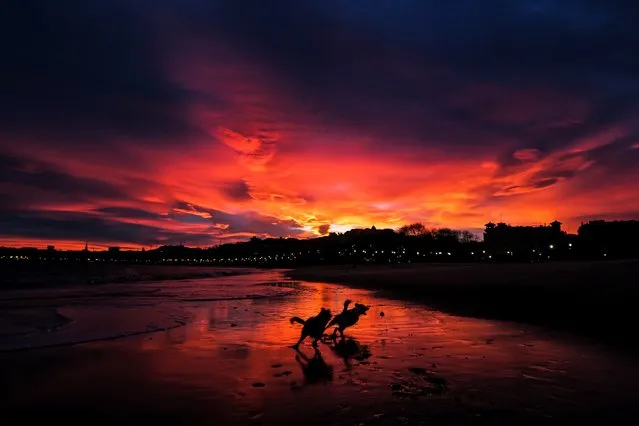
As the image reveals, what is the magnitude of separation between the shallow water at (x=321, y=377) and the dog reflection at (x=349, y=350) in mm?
30

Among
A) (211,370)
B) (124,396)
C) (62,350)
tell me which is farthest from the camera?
(62,350)

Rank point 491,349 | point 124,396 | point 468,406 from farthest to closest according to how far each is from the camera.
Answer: point 491,349
point 124,396
point 468,406

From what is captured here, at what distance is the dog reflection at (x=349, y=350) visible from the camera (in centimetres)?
978

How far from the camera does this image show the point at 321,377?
8297mm

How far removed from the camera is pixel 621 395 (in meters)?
6.93

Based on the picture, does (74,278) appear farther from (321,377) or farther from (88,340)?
(321,377)

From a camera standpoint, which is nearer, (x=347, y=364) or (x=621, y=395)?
(x=621, y=395)

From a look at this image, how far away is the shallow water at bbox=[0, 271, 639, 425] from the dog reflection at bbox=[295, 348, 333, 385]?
36 mm

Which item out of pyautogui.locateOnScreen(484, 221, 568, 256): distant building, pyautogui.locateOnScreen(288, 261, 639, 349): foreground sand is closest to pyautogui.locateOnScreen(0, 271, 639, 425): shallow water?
pyautogui.locateOnScreen(288, 261, 639, 349): foreground sand

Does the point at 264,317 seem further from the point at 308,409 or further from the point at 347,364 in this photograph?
the point at 308,409

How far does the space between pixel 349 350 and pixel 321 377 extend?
2.62m

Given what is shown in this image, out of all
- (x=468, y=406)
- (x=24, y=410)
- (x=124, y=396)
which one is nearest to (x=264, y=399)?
(x=124, y=396)

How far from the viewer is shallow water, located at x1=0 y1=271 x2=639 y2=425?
636 centimetres

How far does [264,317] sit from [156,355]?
7.38m
